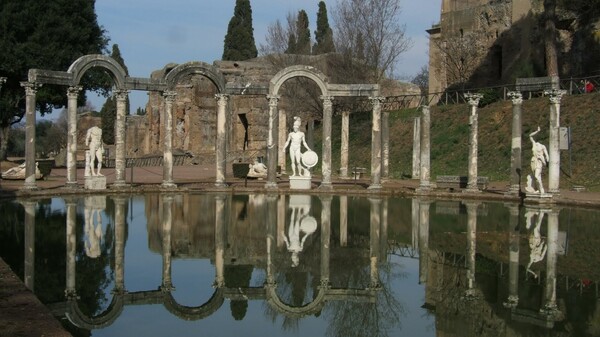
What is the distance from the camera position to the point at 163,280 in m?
11.3

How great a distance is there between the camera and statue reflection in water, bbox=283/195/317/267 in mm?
13961

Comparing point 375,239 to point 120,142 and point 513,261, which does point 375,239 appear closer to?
point 513,261

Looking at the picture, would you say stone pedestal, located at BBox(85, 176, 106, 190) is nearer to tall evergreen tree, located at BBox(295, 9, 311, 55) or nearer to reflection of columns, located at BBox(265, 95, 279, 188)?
reflection of columns, located at BBox(265, 95, 279, 188)

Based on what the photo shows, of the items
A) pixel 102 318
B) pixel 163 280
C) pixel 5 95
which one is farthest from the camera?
pixel 5 95

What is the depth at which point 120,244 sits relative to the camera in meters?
14.4

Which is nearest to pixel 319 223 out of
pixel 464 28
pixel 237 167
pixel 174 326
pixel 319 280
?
pixel 319 280

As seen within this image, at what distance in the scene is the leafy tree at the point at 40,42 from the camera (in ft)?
121

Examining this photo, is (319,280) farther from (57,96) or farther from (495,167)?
(57,96)

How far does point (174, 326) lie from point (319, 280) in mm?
3236

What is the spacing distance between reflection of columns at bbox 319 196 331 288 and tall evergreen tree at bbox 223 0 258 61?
44.2m

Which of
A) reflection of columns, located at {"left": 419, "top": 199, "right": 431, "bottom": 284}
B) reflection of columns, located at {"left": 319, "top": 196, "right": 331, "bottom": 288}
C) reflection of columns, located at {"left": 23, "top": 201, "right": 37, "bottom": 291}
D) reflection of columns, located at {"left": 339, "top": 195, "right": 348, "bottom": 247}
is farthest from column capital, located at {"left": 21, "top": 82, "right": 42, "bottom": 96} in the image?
reflection of columns, located at {"left": 419, "top": 199, "right": 431, "bottom": 284}

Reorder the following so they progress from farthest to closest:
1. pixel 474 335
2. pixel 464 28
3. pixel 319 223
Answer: pixel 464 28
pixel 319 223
pixel 474 335

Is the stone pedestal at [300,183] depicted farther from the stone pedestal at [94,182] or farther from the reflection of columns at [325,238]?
the stone pedestal at [94,182]

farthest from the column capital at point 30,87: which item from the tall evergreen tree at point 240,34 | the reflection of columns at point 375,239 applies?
the tall evergreen tree at point 240,34
